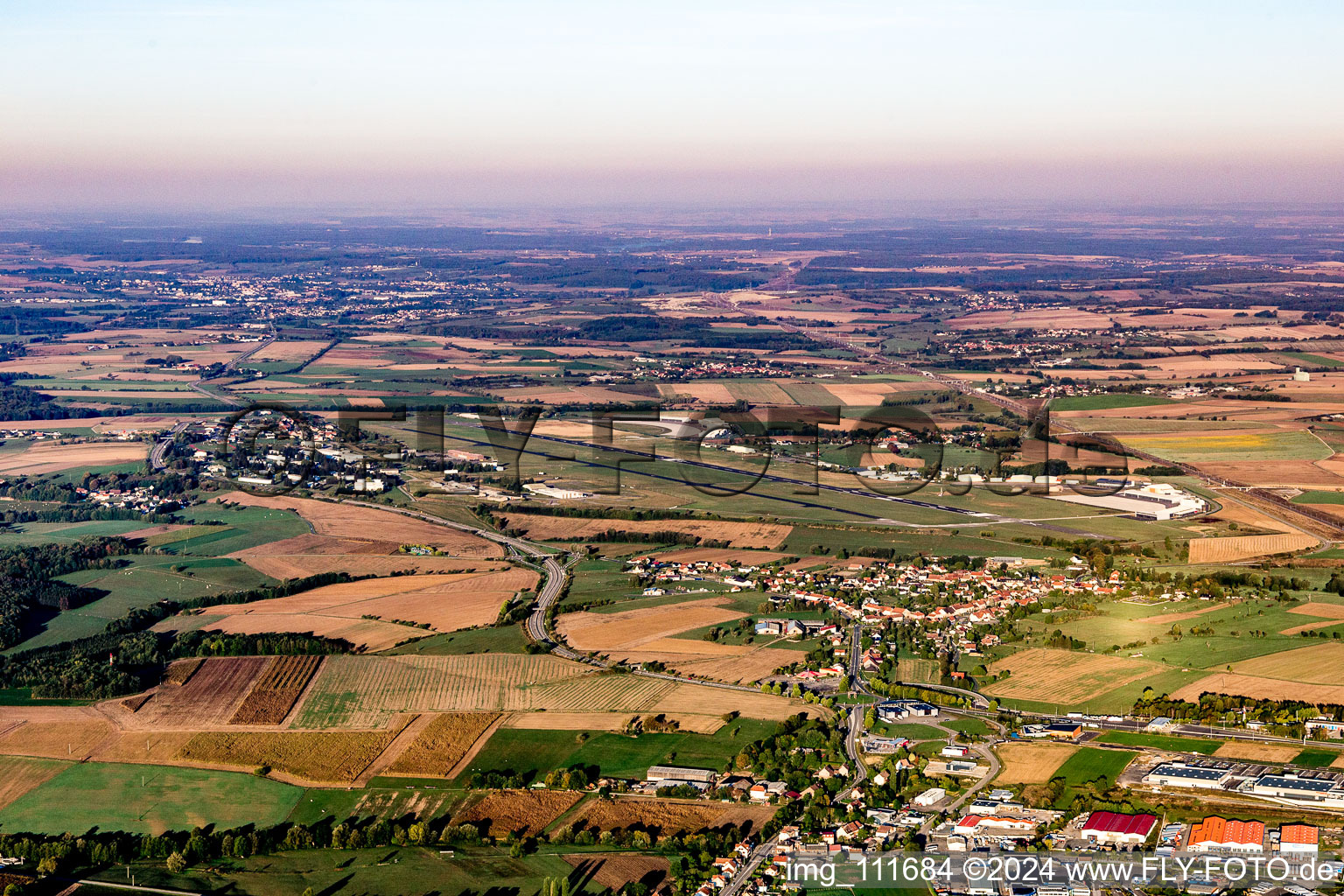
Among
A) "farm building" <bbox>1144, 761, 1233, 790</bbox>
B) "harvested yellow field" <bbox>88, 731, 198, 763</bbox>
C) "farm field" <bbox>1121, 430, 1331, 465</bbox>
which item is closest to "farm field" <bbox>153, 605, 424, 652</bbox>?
"harvested yellow field" <bbox>88, 731, 198, 763</bbox>

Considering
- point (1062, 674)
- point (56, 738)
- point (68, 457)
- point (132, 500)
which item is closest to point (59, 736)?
point (56, 738)

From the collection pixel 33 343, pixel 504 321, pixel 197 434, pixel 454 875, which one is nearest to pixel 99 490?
pixel 197 434

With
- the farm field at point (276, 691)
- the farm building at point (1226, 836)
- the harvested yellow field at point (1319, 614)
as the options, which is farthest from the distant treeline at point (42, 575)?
the harvested yellow field at point (1319, 614)

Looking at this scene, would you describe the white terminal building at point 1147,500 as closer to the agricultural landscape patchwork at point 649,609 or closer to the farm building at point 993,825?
the agricultural landscape patchwork at point 649,609

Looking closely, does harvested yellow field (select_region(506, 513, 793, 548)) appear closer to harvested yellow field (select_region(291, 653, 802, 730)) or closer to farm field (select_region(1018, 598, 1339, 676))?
farm field (select_region(1018, 598, 1339, 676))

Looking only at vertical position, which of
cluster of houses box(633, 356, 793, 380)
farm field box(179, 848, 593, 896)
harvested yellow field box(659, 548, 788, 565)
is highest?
cluster of houses box(633, 356, 793, 380)

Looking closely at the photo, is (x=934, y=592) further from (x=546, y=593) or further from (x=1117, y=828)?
(x=1117, y=828)
